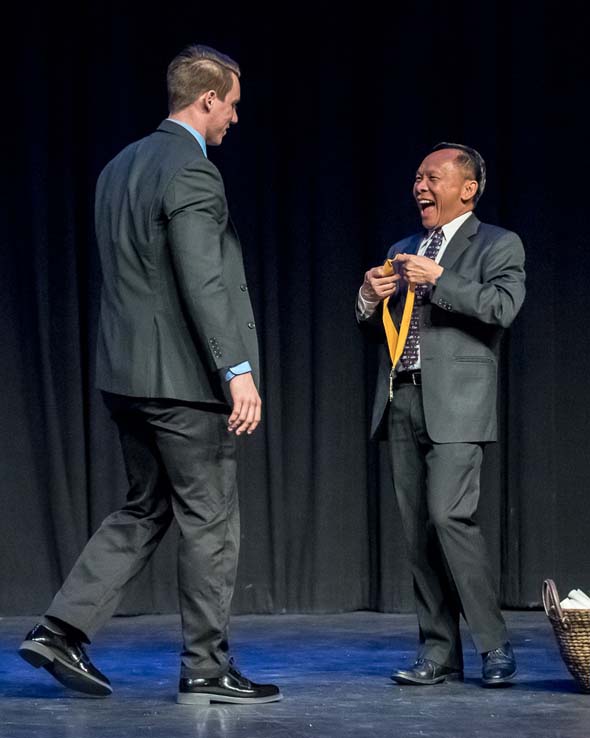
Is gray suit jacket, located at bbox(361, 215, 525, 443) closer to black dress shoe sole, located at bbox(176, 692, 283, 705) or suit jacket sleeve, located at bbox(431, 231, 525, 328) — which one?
suit jacket sleeve, located at bbox(431, 231, 525, 328)

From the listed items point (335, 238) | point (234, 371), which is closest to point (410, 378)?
point (234, 371)

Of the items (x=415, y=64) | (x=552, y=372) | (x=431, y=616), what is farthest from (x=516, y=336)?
(x=431, y=616)

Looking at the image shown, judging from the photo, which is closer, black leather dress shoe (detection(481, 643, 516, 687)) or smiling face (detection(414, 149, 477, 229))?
black leather dress shoe (detection(481, 643, 516, 687))

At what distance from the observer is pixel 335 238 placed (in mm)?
5199

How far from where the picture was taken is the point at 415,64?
17.0 ft

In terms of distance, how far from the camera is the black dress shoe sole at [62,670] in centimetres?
311

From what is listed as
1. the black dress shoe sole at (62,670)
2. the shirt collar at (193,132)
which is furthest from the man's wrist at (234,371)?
the black dress shoe sole at (62,670)

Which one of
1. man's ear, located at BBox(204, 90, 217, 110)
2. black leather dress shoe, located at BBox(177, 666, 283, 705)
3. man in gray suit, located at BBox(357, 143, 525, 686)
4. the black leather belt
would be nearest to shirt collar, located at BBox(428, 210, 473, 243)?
man in gray suit, located at BBox(357, 143, 525, 686)

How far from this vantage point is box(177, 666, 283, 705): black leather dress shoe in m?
3.19

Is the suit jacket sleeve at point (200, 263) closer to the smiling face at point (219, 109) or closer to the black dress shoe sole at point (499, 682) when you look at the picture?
the smiling face at point (219, 109)

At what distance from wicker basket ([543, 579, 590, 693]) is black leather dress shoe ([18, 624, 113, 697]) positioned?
1.14 meters

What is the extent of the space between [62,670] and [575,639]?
126 centimetres

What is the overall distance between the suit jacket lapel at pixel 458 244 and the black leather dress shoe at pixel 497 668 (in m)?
1.04

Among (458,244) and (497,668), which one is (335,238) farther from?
(497,668)
